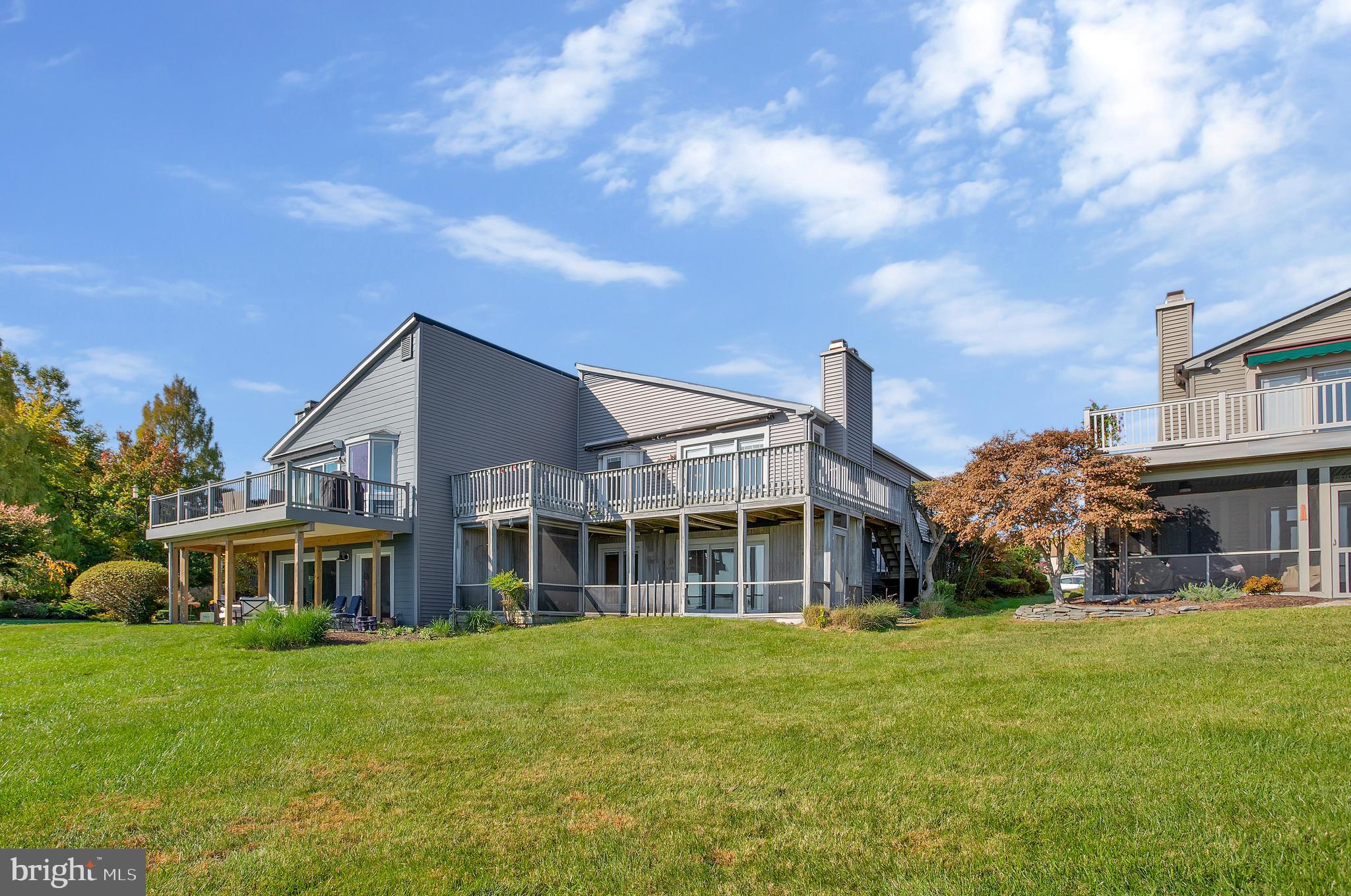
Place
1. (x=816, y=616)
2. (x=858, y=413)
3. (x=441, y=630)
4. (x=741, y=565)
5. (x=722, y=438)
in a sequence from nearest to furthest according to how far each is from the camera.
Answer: (x=816, y=616)
(x=741, y=565)
(x=441, y=630)
(x=722, y=438)
(x=858, y=413)

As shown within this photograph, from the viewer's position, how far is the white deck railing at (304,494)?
64.1 ft

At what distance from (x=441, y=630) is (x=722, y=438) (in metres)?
8.30

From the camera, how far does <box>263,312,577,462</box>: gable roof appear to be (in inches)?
848

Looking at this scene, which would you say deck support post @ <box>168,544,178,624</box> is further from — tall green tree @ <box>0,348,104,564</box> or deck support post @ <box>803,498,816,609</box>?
deck support post @ <box>803,498,816,609</box>

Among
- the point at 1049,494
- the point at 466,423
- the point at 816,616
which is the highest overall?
the point at 466,423

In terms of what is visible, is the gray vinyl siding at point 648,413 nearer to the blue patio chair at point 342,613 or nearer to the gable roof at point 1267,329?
the blue patio chair at point 342,613

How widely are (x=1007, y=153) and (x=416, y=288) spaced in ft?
48.1

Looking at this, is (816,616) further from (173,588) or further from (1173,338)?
(173,588)

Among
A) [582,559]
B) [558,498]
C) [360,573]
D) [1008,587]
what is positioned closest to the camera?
[558,498]

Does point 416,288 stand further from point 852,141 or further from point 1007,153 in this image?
point 1007,153

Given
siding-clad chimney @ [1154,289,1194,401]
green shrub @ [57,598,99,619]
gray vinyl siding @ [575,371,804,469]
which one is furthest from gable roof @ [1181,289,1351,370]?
green shrub @ [57,598,99,619]

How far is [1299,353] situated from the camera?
58.6 feet

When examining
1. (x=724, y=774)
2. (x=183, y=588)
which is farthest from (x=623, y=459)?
(x=724, y=774)

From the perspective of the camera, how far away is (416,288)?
72.3ft
